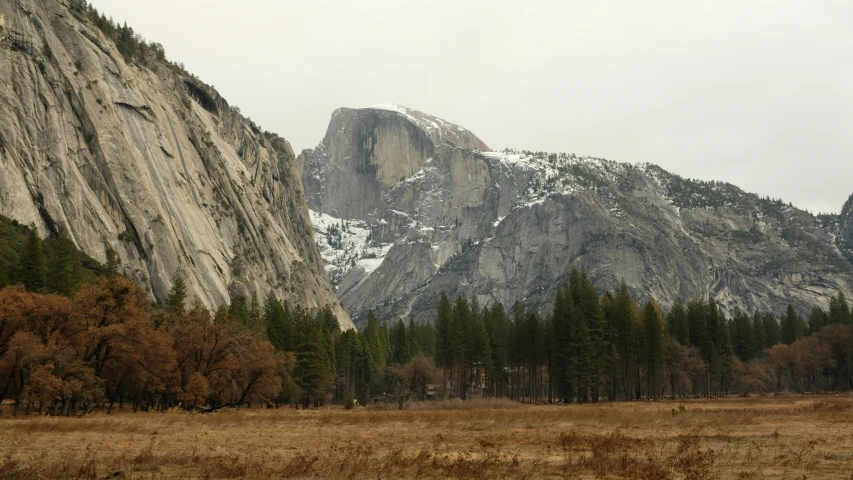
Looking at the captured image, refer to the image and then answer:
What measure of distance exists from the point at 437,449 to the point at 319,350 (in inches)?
2550

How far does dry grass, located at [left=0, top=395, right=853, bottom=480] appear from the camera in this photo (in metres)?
21.7

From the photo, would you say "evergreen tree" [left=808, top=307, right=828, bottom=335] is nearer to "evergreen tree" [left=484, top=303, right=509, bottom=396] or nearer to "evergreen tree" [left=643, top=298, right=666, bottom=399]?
"evergreen tree" [left=643, top=298, right=666, bottom=399]

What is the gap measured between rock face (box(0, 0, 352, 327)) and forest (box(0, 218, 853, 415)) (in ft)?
38.3

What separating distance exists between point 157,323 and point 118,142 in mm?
67910

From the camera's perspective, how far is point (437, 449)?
28.4m

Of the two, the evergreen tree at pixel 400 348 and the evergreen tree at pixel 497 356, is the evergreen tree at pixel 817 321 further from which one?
the evergreen tree at pixel 400 348

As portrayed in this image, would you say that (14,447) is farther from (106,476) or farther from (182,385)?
(182,385)

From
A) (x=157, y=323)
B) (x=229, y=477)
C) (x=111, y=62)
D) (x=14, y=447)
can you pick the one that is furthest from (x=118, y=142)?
(x=229, y=477)

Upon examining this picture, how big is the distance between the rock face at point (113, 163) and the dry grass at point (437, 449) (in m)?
72.0

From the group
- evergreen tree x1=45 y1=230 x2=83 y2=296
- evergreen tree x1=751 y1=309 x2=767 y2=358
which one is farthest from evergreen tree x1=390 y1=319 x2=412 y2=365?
evergreen tree x1=45 y1=230 x2=83 y2=296

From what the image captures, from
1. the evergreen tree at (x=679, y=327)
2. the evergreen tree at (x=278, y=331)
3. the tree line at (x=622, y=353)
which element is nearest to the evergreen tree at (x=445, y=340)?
the tree line at (x=622, y=353)

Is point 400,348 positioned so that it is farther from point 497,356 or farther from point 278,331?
Answer: point 278,331

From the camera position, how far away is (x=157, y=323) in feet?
Result: 215

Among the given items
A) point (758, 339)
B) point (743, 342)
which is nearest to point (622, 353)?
point (743, 342)
